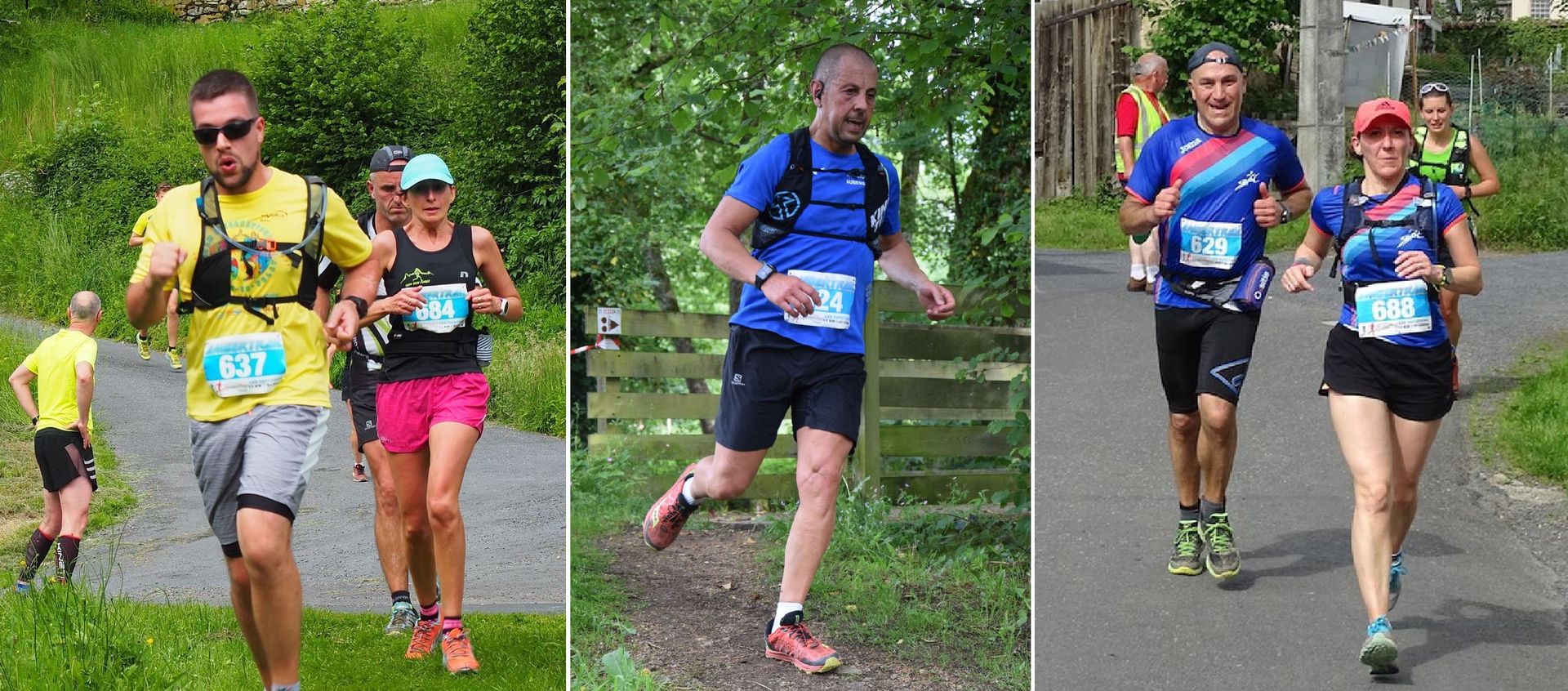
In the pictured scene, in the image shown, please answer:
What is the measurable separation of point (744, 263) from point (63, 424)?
4496 mm

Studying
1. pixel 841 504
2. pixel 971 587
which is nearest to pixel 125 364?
pixel 841 504

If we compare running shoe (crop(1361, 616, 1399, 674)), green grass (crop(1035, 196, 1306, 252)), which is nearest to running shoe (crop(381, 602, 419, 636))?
running shoe (crop(1361, 616, 1399, 674))

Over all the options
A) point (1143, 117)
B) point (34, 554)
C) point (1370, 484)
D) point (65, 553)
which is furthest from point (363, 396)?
point (1143, 117)

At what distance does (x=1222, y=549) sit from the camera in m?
5.18

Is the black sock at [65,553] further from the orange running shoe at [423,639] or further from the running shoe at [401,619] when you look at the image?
the orange running shoe at [423,639]

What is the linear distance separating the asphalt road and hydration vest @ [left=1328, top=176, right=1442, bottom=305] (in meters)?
0.89

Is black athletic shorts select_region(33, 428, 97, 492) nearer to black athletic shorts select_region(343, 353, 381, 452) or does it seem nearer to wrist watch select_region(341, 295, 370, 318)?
black athletic shorts select_region(343, 353, 381, 452)

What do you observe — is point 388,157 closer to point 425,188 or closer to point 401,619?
point 425,188

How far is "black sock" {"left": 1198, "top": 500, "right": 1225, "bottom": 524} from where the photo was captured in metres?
5.14

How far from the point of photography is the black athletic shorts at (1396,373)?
4309 millimetres

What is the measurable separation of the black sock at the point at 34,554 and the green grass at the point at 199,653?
0.73 metres

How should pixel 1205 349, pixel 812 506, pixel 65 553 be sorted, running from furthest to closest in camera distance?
pixel 65 553
pixel 1205 349
pixel 812 506

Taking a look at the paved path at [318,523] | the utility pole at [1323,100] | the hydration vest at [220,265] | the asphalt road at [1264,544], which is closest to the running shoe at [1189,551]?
the asphalt road at [1264,544]

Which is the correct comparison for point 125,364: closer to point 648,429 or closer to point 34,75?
point 34,75
